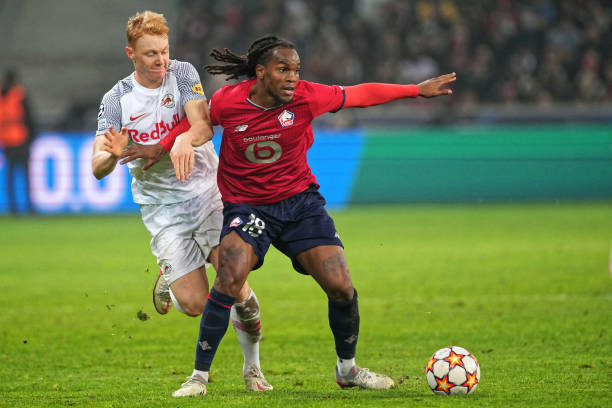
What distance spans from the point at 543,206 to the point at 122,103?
45.4 ft

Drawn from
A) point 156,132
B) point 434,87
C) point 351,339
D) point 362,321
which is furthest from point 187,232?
point 362,321

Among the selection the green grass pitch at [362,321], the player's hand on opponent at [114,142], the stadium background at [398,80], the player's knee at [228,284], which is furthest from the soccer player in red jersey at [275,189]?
the stadium background at [398,80]

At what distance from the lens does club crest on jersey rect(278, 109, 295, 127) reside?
5.49 metres

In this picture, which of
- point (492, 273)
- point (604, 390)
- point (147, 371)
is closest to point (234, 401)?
point (147, 371)

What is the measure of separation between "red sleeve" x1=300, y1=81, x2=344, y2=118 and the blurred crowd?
15886 mm

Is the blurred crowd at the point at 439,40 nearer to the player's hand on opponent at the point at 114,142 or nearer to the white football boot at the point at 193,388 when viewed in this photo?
the player's hand on opponent at the point at 114,142

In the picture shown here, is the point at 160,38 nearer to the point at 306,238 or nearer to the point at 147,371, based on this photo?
the point at 306,238

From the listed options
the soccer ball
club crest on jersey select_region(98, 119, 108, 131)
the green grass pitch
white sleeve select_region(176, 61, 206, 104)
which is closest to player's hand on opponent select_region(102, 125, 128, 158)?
club crest on jersey select_region(98, 119, 108, 131)

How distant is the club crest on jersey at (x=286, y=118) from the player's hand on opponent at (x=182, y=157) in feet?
1.81

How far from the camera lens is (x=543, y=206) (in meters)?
18.5

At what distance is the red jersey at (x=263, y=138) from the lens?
18.0ft

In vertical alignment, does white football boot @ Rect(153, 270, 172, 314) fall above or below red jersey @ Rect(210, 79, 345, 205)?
below

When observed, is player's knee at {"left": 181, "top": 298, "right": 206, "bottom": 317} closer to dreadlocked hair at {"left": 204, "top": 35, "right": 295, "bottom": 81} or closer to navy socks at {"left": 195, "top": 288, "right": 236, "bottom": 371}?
navy socks at {"left": 195, "top": 288, "right": 236, "bottom": 371}

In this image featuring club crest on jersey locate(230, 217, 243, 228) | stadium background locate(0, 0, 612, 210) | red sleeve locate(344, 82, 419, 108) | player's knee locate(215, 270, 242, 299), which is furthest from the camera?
stadium background locate(0, 0, 612, 210)
